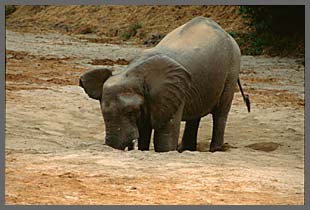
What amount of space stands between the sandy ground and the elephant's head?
29cm

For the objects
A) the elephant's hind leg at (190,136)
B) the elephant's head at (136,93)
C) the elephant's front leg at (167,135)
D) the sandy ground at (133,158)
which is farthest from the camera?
the elephant's hind leg at (190,136)

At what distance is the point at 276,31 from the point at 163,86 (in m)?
15.8

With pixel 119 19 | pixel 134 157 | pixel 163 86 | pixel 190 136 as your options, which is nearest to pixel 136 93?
pixel 163 86

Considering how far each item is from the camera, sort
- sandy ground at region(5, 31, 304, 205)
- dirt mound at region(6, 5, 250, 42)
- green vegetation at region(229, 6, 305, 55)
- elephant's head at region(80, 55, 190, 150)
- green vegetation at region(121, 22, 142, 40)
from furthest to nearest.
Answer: green vegetation at region(121, 22, 142, 40), dirt mound at region(6, 5, 250, 42), green vegetation at region(229, 6, 305, 55), elephant's head at region(80, 55, 190, 150), sandy ground at region(5, 31, 304, 205)

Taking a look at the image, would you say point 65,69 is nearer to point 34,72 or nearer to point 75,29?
point 34,72

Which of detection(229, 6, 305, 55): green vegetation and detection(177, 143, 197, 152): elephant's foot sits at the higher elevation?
detection(177, 143, 197, 152): elephant's foot

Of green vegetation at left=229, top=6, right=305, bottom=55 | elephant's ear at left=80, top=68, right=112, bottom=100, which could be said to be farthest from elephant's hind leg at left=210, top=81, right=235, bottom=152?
green vegetation at left=229, top=6, right=305, bottom=55

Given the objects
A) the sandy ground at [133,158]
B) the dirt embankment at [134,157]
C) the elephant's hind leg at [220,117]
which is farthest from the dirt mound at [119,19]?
the elephant's hind leg at [220,117]

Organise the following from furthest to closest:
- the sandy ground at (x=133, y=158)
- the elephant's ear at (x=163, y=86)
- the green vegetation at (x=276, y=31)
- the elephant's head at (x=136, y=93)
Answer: the green vegetation at (x=276, y=31), the elephant's ear at (x=163, y=86), the elephant's head at (x=136, y=93), the sandy ground at (x=133, y=158)

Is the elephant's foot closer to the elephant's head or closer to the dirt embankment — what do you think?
the dirt embankment

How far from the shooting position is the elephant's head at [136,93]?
7707 millimetres

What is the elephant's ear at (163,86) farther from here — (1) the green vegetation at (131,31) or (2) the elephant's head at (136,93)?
(1) the green vegetation at (131,31)

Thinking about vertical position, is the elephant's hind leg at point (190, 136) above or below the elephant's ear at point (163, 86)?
below

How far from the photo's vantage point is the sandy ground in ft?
18.0
